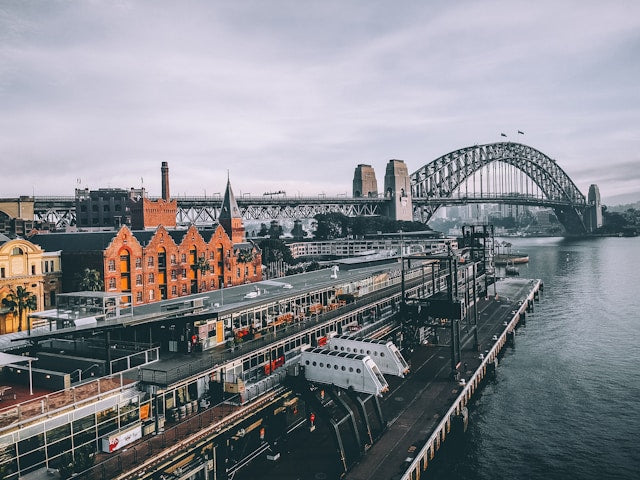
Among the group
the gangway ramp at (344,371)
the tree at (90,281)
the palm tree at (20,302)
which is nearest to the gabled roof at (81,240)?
the tree at (90,281)

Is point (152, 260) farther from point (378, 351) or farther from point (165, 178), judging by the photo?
point (165, 178)

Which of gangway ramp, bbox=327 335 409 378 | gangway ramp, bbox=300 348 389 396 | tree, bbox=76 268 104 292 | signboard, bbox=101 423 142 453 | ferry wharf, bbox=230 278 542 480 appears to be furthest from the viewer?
tree, bbox=76 268 104 292

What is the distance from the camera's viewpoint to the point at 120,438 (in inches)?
1324

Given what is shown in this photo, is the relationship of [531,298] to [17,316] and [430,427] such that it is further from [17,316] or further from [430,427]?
[17,316]

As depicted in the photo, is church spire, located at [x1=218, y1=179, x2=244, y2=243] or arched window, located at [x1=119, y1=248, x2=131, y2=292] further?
church spire, located at [x1=218, y1=179, x2=244, y2=243]

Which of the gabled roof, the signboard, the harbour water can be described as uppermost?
the gabled roof

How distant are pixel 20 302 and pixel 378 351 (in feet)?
132

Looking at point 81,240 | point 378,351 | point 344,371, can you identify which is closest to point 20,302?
point 81,240

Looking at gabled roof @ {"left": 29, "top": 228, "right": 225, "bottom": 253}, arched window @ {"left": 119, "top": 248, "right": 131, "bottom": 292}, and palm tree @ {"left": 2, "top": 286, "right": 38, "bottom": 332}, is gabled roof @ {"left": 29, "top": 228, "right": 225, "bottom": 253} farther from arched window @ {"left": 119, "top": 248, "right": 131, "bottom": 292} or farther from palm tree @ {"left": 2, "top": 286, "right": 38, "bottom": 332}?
palm tree @ {"left": 2, "top": 286, "right": 38, "bottom": 332}

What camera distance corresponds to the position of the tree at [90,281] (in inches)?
2586

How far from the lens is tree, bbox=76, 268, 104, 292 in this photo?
6569cm

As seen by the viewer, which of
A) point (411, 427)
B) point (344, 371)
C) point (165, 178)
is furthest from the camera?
point (165, 178)

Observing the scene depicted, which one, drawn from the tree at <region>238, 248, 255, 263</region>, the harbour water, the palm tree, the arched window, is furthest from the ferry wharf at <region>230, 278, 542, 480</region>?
the tree at <region>238, 248, 255, 263</region>

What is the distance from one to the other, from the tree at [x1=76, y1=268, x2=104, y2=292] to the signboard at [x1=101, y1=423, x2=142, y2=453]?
35.5 metres
